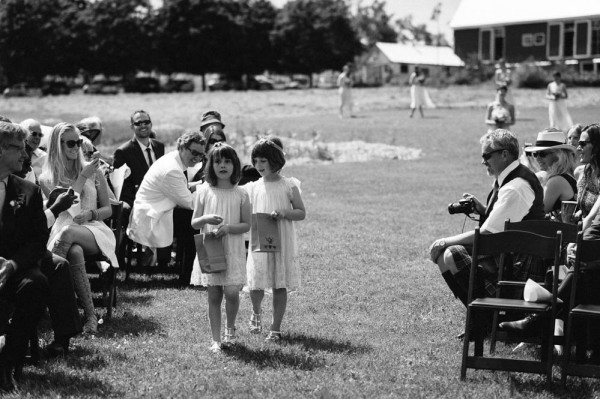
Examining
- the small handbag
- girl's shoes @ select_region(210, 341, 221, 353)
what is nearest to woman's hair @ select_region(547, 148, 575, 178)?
the small handbag

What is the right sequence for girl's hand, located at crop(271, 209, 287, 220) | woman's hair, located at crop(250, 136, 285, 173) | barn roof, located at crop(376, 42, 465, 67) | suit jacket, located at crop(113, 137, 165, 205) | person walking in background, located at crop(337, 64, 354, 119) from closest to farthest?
→ 1. girl's hand, located at crop(271, 209, 287, 220)
2. woman's hair, located at crop(250, 136, 285, 173)
3. suit jacket, located at crop(113, 137, 165, 205)
4. person walking in background, located at crop(337, 64, 354, 119)
5. barn roof, located at crop(376, 42, 465, 67)

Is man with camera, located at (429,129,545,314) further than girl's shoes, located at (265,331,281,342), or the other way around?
girl's shoes, located at (265,331,281,342)

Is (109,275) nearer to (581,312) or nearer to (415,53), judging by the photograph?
(581,312)

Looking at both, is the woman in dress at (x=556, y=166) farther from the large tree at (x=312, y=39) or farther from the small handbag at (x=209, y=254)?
the large tree at (x=312, y=39)

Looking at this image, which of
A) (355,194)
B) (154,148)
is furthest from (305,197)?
(154,148)

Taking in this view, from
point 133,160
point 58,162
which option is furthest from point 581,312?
point 133,160

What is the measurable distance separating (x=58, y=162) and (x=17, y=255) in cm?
208

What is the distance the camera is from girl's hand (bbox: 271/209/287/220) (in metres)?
7.68

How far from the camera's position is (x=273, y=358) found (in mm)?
7270

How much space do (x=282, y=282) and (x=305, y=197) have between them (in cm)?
1094

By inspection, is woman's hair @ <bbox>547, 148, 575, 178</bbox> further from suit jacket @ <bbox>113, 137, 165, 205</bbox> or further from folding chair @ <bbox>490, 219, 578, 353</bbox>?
suit jacket @ <bbox>113, 137, 165, 205</bbox>

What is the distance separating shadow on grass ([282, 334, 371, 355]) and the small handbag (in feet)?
3.14

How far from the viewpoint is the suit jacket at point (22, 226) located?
675 centimetres

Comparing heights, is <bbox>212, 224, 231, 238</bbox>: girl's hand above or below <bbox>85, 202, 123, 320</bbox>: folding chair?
above
